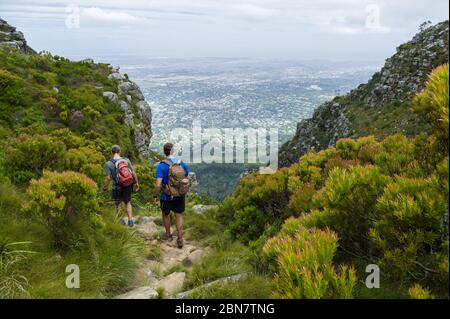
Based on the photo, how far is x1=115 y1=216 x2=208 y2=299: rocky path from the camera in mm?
5097

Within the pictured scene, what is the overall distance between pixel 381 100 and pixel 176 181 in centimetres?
5442

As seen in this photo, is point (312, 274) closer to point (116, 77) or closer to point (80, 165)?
point (80, 165)

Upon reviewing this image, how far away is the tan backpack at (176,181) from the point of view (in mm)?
7652

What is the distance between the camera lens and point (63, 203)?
17.6 feet

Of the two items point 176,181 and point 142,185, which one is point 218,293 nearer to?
point 176,181

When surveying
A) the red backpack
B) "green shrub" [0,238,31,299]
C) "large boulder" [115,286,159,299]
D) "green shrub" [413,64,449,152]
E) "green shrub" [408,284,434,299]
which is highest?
"green shrub" [413,64,449,152]

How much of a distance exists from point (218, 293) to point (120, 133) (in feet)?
69.2

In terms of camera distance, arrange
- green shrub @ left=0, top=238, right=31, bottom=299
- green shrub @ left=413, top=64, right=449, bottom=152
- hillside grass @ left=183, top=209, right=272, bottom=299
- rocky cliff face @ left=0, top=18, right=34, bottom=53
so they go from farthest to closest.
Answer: rocky cliff face @ left=0, top=18, right=34, bottom=53 < hillside grass @ left=183, top=209, right=272, bottom=299 < green shrub @ left=0, top=238, right=31, bottom=299 < green shrub @ left=413, top=64, right=449, bottom=152

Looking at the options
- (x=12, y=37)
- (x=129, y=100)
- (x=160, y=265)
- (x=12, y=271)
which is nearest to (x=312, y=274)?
(x=12, y=271)

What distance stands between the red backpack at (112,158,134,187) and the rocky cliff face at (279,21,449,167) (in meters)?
39.3

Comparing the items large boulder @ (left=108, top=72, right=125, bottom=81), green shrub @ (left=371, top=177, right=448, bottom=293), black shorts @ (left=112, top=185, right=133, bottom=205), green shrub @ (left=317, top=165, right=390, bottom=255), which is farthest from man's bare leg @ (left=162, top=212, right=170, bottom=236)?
large boulder @ (left=108, top=72, right=125, bottom=81)

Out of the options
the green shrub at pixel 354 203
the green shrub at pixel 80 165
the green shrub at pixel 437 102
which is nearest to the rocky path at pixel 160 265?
the green shrub at pixel 80 165

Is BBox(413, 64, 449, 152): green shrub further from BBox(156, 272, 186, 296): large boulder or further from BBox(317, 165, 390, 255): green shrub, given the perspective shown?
BBox(156, 272, 186, 296): large boulder

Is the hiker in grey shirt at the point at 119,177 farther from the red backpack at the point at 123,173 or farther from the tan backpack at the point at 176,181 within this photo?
the tan backpack at the point at 176,181
